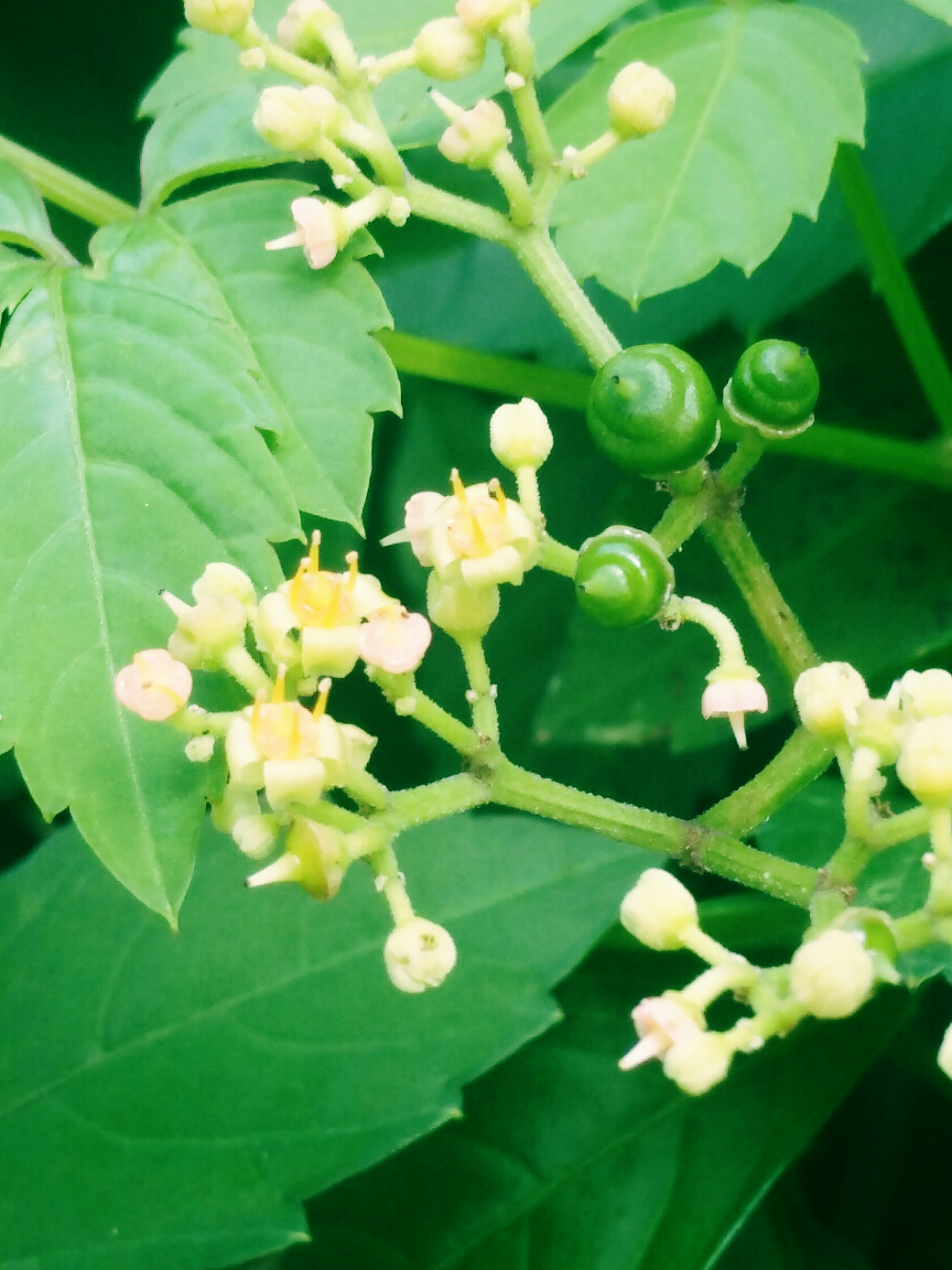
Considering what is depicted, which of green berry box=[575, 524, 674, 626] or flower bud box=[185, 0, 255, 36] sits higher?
flower bud box=[185, 0, 255, 36]

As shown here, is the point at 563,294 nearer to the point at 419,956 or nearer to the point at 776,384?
the point at 776,384

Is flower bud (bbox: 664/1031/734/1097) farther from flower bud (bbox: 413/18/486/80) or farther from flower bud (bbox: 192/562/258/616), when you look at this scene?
Answer: flower bud (bbox: 413/18/486/80)

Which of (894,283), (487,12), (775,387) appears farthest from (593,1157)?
(487,12)

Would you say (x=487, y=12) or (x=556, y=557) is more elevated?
(x=487, y=12)

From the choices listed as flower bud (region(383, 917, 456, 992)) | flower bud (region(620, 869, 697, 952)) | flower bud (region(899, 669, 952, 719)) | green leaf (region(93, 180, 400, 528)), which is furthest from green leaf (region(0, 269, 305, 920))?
flower bud (region(899, 669, 952, 719))

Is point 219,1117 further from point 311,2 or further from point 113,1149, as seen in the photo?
point 311,2

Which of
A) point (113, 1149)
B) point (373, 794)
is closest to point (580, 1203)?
point (113, 1149)
